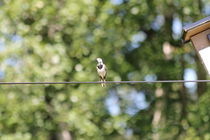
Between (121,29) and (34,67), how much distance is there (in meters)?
2.28

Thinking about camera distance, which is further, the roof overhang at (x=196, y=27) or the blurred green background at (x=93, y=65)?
the blurred green background at (x=93, y=65)

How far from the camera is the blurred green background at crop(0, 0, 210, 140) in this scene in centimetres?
1442

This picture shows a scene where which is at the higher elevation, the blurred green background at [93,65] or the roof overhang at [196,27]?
the blurred green background at [93,65]

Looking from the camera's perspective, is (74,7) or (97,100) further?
(97,100)

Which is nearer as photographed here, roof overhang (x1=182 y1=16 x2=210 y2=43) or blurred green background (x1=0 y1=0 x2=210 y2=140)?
roof overhang (x1=182 y1=16 x2=210 y2=43)

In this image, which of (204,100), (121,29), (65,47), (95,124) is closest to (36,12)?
(65,47)

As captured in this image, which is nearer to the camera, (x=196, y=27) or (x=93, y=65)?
(x=196, y=27)

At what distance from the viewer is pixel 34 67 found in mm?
14289

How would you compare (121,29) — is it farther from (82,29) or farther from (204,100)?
(204,100)

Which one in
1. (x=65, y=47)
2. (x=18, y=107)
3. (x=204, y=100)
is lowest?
(x=204, y=100)

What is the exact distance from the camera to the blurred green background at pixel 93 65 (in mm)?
14422

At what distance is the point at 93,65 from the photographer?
14805mm

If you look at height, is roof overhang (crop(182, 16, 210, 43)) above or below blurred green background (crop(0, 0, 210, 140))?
below

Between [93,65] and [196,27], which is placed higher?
[93,65]
